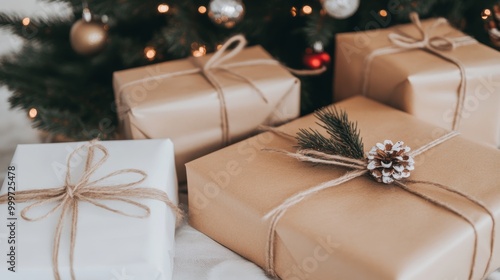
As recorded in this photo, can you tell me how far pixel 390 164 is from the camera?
2.54 ft

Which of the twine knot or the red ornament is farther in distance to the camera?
the red ornament

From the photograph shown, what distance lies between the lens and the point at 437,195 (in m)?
0.76

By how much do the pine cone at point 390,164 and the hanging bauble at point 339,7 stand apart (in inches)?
14.9

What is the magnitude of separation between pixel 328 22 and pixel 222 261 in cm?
57

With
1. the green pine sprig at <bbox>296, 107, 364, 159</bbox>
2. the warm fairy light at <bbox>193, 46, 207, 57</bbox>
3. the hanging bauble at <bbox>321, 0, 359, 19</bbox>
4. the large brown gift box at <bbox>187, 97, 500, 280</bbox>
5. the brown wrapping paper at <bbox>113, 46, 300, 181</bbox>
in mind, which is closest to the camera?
the large brown gift box at <bbox>187, 97, 500, 280</bbox>

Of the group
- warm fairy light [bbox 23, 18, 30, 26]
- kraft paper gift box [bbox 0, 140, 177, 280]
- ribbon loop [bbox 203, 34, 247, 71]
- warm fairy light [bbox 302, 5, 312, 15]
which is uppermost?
warm fairy light [bbox 302, 5, 312, 15]

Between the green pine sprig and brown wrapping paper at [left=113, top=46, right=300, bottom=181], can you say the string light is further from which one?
the green pine sprig

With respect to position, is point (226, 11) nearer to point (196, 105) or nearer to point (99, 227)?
point (196, 105)

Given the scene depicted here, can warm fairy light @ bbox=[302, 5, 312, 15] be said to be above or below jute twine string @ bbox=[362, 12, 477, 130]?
above

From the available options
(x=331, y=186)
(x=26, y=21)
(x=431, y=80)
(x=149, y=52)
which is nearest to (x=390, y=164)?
(x=331, y=186)

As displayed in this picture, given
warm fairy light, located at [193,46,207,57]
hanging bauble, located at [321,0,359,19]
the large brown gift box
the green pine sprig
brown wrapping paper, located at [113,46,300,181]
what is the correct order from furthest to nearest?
warm fairy light, located at [193,46,207,57] < hanging bauble, located at [321,0,359,19] < brown wrapping paper, located at [113,46,300,181] < the green pine sprig < the large brown gift box

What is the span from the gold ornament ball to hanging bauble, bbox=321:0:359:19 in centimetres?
47

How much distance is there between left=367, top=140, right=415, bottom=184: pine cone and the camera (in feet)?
2.54

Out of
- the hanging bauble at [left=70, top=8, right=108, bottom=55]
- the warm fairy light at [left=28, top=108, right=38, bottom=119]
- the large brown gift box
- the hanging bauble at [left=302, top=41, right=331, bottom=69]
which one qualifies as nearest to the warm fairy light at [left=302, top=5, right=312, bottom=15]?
the hanging bauble at [left=302, top=41, right=331, bottom=69]
